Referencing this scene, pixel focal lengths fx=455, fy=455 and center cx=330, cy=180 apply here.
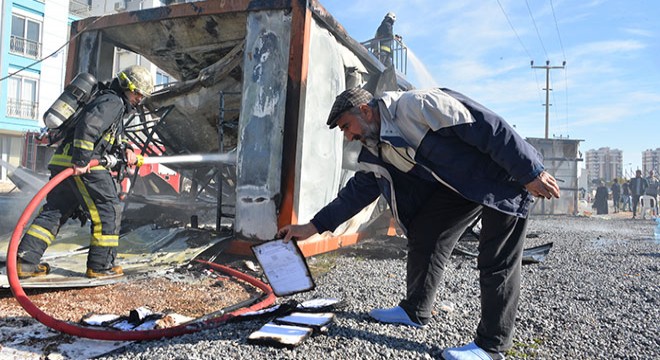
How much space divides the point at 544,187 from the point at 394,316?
3.86 feet

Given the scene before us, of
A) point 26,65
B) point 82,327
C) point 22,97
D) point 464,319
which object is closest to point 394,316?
point 464,319

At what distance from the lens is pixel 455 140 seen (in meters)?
2.17

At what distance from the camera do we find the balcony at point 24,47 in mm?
23078

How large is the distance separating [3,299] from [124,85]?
6.33ft

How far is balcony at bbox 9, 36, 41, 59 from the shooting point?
2308 centimetres

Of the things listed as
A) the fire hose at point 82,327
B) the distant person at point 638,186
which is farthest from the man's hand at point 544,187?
the distant person at point 638,186

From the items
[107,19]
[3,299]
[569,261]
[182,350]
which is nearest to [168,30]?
[107,19]

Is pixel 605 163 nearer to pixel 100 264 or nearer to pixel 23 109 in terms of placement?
pixel 23 109

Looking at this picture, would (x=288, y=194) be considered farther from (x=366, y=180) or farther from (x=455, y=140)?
(x=455, y=140)

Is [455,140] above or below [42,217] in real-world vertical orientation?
above

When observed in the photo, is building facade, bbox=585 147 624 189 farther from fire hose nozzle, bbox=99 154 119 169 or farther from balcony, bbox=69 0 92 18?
fire hose nozzle, bbox=99 154 119 169

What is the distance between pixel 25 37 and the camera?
23578 mm

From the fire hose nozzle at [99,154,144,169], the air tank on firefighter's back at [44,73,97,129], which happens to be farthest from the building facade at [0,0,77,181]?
the fire hose nozzle at [99,154,144,169]

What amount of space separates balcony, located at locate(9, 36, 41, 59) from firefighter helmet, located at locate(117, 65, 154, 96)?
24350 mm
